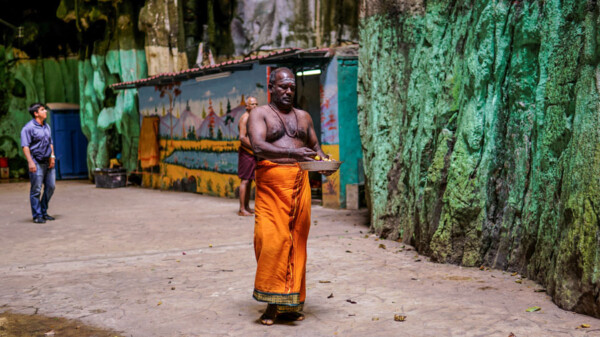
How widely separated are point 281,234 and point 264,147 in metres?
0.66

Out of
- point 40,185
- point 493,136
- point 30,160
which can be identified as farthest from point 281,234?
point 40,185

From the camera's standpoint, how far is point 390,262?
6539 mm

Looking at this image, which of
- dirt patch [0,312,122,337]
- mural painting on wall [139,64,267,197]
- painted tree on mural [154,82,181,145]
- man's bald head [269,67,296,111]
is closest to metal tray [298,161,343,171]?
man's bald head [269,67,296,111]

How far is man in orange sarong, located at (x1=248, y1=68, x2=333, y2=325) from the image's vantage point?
434 centimetres

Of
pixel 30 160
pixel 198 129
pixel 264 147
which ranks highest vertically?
pixel 198 129

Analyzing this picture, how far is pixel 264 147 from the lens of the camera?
4.37m

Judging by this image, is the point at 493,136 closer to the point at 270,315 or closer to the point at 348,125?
the point at 270,315

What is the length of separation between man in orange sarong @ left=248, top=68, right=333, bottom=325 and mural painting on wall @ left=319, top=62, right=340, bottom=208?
6.75 m

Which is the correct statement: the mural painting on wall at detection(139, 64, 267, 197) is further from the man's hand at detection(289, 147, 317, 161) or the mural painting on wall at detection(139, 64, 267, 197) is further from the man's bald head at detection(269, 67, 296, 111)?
the man's hand at detection(289, 147, 317, 161)

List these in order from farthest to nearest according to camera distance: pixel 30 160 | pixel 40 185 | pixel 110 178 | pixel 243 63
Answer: pixel 110 178 → pixel 243 63 → pixel 40 185 → pixel 30 160

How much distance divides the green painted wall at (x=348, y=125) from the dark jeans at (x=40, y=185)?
16.9 feet

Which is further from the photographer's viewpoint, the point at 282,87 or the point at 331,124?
the point at 331,124

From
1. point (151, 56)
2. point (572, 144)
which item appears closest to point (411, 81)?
point (572, 144)

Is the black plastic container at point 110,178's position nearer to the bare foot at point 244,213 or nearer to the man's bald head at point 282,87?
the bare foot at point 244,213
